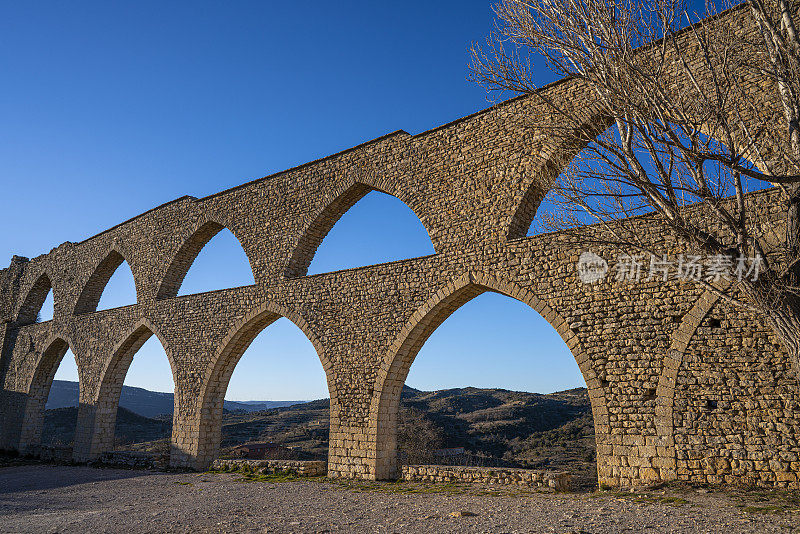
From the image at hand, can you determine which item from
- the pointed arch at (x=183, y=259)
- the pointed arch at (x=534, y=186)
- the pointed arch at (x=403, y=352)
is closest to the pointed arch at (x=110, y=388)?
the pointed arch at (x=183, y=259)

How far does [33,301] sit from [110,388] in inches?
301

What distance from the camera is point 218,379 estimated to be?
12109 mm

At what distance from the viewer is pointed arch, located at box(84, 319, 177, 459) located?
14.3 m

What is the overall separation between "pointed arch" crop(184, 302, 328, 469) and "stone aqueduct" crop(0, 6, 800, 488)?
35mm

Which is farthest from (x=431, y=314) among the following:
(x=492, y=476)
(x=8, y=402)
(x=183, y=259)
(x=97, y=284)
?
(x=8, y=402)

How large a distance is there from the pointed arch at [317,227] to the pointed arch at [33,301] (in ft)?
42.6

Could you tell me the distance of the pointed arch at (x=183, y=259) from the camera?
1377cm

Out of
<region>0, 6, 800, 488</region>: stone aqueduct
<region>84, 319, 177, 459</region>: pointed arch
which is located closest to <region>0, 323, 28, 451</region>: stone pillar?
<region>0, 6, 800, 488</region>: stone aqueduct

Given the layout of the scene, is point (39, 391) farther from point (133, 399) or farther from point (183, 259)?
point (133, 399)

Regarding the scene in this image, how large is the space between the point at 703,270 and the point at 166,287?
12558 mm

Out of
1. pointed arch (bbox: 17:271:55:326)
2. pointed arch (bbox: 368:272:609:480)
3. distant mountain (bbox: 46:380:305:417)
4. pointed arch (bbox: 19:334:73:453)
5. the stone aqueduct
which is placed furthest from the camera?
distant mountain (bbox: 46:380:305:417)

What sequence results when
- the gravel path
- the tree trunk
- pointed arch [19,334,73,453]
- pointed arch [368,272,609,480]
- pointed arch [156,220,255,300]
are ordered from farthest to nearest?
pointed arch [19,334,73,453] < pointed arch [156,220,255,300] < pointed arch [368,272,609,480] < the gravel path < the tree trunk

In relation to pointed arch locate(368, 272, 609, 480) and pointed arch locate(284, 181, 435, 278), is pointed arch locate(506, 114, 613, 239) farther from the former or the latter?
pointed arch locate(284, 181, 435, 278)

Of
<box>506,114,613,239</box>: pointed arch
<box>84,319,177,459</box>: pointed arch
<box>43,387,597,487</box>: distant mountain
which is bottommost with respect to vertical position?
<box>43,387,597,487</box>: distant mountain
